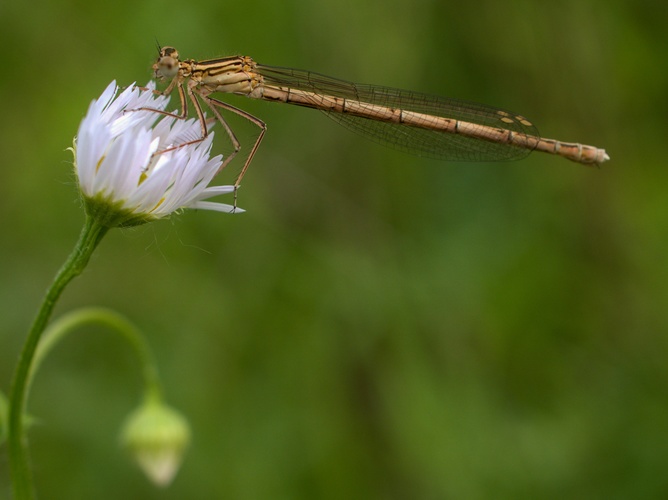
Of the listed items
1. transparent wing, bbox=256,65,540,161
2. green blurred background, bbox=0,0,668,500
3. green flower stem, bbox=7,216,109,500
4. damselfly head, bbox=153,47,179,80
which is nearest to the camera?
green flower stem, bbox=7,216,109,500

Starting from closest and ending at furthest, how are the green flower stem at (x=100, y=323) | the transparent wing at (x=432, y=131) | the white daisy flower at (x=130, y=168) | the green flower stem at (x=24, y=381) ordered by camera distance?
the green flower stem at (x=24, y=381) → the white daisy flower at (x=130, y=168) → the green flower stem at (x=100, y=323) → the transparent wing at (x=432, y=131)

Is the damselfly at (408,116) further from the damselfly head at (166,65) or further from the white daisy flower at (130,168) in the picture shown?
the white daisy flower at (130,168)

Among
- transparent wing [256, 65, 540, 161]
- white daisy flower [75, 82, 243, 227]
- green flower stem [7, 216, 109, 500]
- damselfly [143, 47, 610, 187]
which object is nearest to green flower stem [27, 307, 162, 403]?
green flower stem [7, 216, 109, 500]

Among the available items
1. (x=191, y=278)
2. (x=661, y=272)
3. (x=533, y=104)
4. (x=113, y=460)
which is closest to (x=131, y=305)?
(x=191, y=278)

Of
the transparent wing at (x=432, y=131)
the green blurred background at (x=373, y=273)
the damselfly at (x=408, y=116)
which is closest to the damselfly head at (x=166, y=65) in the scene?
the damselfly at (x=408, y=116)

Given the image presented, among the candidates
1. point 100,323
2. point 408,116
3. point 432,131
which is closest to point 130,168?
point 100,323

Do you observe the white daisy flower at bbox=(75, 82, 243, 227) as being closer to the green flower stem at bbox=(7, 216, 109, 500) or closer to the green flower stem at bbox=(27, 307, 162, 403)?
the green flower stem at bbox=(7, 216, 109, 500)
